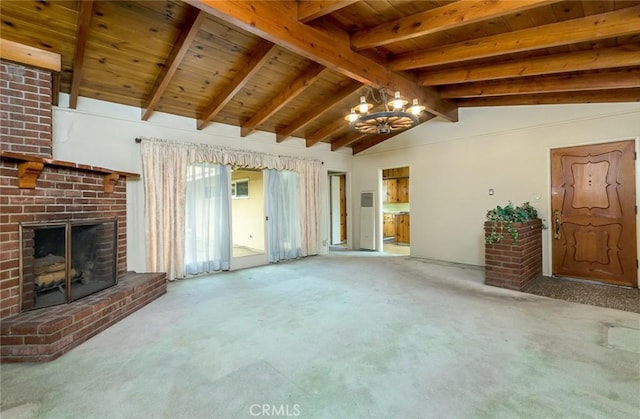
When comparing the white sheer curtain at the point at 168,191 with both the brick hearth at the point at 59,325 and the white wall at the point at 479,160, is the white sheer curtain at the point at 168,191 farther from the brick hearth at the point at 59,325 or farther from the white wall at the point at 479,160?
the white wall at the point at 479,160

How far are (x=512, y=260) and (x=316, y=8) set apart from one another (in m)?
3.78

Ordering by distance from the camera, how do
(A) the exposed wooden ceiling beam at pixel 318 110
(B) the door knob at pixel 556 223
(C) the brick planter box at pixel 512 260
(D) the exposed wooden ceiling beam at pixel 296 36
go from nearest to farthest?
(D) the exposed wooden ceiling beam at pixel 296 36
(C) the brick planter box at pixel 512 260
(A) the exposed wooden ceiling beam at pixel 318 110
(B) the door knob at pixel 556 223

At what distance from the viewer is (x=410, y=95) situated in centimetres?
413

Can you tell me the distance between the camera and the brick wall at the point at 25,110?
2547 mm

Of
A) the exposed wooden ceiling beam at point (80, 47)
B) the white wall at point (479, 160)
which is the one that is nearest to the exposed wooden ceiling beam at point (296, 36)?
the exposed wooden ceiling beam at point (80, 47)

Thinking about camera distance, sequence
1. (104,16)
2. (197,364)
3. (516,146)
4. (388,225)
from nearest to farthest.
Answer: (197,364), (104,16), (516,146), (388,225)

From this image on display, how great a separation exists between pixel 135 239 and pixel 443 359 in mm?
4165

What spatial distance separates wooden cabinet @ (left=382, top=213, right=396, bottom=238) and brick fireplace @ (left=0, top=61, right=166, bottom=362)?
6672mm

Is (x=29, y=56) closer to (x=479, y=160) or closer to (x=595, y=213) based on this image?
(x=479, y=160)

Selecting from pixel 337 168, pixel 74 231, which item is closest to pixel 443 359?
pixel 74 231

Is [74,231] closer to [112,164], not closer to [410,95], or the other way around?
[112,164]

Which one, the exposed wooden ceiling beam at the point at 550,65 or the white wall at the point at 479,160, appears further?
the white wall at the point at 479,160

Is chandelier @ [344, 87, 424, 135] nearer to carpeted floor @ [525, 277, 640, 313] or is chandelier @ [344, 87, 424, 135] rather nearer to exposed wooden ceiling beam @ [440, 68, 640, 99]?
exposed wooden ceiling beam @ [440, 68, 640, 99]

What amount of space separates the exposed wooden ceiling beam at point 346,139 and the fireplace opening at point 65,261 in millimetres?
4630
